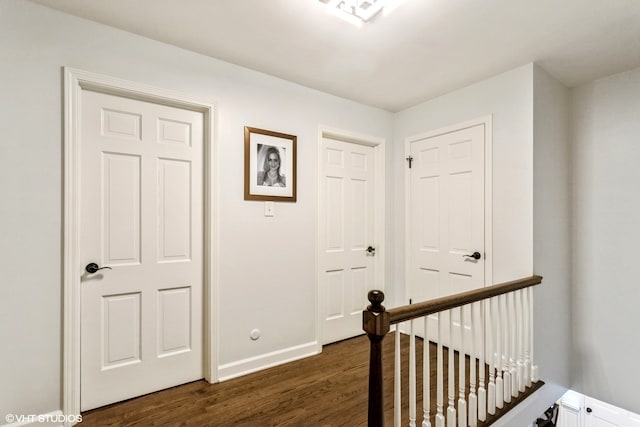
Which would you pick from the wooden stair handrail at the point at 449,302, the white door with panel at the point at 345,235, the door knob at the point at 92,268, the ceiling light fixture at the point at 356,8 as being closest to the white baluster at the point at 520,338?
the wooden stair handrail at the point at 449,302

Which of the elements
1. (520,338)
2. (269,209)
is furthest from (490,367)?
(269,209)

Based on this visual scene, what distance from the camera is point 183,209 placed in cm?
224

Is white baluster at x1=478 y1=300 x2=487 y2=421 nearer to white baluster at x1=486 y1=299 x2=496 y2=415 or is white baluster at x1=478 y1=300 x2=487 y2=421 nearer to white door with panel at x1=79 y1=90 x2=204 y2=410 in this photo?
white baluster at x1=486 y1=299 x2=496 y2=415

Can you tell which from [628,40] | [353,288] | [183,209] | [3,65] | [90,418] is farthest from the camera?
[353,288]

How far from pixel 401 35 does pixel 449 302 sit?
1659mm

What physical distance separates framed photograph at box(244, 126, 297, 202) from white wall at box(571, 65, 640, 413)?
2.51 metres

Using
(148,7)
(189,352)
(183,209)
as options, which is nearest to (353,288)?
(189,352)

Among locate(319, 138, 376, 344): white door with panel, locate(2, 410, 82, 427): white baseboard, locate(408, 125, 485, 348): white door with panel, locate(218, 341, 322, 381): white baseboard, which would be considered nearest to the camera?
locate(2, 410, 82, 427): white baseboard

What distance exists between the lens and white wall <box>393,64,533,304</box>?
7.70 feet

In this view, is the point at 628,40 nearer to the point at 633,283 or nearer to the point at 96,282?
the point at 633,283

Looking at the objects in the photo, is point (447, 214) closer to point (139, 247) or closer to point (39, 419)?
point (139, 247)

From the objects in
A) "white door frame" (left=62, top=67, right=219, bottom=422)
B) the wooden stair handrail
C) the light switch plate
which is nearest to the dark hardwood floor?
"white door frame" (left=62, top=67, right=219, bottom=422)

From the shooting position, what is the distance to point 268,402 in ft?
6.65

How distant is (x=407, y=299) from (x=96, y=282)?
272 cm
